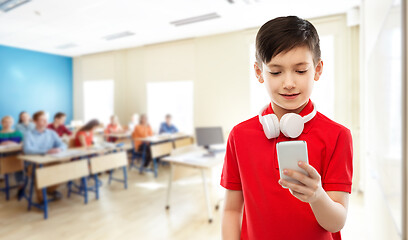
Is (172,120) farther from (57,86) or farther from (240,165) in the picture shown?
(240,165)

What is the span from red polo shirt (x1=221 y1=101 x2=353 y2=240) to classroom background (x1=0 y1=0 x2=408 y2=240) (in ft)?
0.69

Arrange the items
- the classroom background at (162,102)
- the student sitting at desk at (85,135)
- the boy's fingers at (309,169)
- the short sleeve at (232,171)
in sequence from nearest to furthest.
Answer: the boy's fingers at (309,169) → the short sleeve at (232,171) → the classroom background at (162,102) → the student sitting at desk at (85,135)

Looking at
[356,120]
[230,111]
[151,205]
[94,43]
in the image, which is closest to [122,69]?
[94,43]

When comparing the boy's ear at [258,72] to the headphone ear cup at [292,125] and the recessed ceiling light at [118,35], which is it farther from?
the recessed ceiling light at [118,35]

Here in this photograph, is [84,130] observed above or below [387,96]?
below

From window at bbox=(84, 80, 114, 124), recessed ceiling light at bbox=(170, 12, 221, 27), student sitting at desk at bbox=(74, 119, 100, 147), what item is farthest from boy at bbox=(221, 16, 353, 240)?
window at bbox=(84, 80, 114, 124)

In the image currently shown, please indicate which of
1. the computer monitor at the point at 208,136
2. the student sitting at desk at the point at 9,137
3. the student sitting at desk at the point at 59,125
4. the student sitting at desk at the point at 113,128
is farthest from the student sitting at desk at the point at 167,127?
the computer monitor at the point at 208,136

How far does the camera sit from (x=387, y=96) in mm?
1188

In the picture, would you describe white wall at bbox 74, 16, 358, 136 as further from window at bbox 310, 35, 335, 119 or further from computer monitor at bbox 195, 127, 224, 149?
window at bbox 310, 35, 335, 119

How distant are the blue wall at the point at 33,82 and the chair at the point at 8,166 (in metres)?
4.18

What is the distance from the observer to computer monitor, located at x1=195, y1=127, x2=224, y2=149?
3545 millimetres

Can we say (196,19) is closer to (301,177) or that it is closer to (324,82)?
(324,82)

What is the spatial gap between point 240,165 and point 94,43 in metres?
7.18

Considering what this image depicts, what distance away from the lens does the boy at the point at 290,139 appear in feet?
1.71
